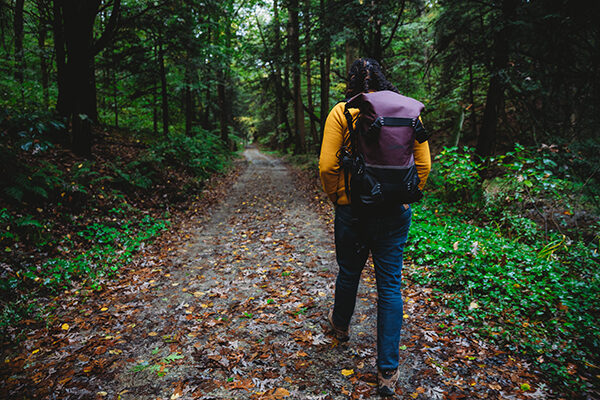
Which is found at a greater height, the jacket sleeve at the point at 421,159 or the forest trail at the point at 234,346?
the jacket sleeve at the point at 421,159

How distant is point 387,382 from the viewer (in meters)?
2.42

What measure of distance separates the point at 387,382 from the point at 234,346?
1571 mm

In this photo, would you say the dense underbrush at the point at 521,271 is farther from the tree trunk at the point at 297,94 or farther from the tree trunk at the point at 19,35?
the tree trunk at the point at 19,35

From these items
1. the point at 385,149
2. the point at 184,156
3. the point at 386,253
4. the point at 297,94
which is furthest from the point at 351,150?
the point at 297,94

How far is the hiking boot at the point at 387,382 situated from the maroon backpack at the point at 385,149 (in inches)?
55.8

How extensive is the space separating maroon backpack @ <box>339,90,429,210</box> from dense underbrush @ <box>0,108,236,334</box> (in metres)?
4.06

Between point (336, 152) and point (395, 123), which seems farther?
point (336, 152)

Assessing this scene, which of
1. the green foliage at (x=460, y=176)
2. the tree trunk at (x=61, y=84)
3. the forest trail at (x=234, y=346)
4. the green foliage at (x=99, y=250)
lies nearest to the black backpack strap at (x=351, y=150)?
the forest trail at (x=234, y=346)

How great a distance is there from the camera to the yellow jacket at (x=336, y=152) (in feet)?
7.88

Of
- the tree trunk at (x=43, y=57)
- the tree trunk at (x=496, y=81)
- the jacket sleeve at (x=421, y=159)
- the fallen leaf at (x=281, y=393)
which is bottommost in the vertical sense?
the fallen leaf at (x=281, y=393)

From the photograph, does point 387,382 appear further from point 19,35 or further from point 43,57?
point 43,57

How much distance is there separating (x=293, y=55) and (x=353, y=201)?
14261mm

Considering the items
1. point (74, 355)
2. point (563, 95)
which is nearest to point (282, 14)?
point (563, 95)

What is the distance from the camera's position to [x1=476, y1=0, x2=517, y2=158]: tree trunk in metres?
6.34
